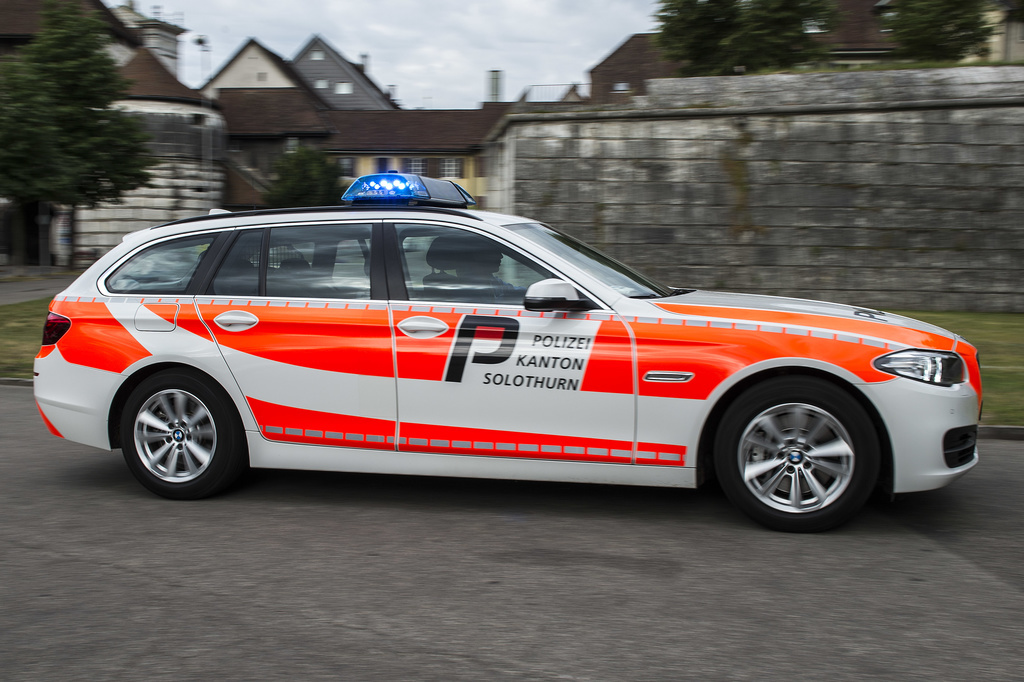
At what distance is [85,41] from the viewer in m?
32.6

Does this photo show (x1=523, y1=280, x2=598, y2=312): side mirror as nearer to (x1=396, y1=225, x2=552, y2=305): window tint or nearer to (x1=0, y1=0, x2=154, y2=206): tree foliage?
(x1=396, y1=225, x2=552, y2=305): window tint

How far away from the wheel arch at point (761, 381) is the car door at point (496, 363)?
0.38 meters

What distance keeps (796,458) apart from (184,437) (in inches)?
130

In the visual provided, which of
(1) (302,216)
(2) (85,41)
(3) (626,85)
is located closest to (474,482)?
(1) (302,216)

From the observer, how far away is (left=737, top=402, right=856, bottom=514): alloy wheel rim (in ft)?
14.5

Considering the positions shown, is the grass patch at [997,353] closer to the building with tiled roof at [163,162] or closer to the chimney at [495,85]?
the building with tiled roof at [163,162]

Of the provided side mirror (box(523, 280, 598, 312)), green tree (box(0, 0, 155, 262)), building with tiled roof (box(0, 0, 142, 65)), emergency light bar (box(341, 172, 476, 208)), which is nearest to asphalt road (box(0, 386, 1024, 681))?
side mirror (box(523, 280, 598, 312))

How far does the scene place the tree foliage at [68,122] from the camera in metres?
28.0

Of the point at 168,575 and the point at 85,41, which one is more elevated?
the point at 85,41

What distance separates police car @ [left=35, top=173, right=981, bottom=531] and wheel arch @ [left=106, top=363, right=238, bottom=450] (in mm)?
13

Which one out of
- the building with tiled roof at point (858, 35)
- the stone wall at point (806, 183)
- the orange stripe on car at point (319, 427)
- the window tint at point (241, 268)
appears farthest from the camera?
the building with tiled roof at point (858, 35)

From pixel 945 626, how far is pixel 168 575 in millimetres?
3111

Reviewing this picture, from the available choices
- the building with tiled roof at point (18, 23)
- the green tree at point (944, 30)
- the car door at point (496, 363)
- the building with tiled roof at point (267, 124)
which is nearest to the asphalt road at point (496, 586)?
the car door at point (496, 363)

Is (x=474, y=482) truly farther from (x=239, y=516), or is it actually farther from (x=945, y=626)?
(x=945, y=626)
